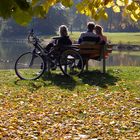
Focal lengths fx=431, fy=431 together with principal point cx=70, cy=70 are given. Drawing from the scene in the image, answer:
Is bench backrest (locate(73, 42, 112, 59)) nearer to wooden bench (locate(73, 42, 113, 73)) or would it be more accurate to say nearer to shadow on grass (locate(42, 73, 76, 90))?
wooden bench (locate(73, 42, 113, 73))

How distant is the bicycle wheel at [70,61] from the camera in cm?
1038

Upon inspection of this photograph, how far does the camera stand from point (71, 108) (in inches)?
271

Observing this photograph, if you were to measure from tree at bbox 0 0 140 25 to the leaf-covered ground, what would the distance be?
1.57m

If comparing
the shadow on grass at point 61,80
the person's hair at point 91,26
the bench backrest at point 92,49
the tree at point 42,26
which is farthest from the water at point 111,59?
the tree at point 42,26

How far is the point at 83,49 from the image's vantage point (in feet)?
35.5

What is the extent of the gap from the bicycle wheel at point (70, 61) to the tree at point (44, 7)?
5.58 meters

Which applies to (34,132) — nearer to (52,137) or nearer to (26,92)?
(52,137)

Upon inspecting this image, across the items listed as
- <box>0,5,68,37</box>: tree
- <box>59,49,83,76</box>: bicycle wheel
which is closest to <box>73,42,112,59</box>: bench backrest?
<box>59,49,83,76</box>: bicycle wheel

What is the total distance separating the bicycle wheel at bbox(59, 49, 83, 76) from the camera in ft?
34.1

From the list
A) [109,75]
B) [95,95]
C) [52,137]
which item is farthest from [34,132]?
[109,75]

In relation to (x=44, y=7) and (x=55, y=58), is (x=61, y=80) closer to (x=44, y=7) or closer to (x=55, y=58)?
(x=55, y=58)

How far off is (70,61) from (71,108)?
372 cm

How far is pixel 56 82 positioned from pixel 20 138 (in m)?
4.46

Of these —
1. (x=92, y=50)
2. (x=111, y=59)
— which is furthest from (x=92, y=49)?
(x=111, y=59)
